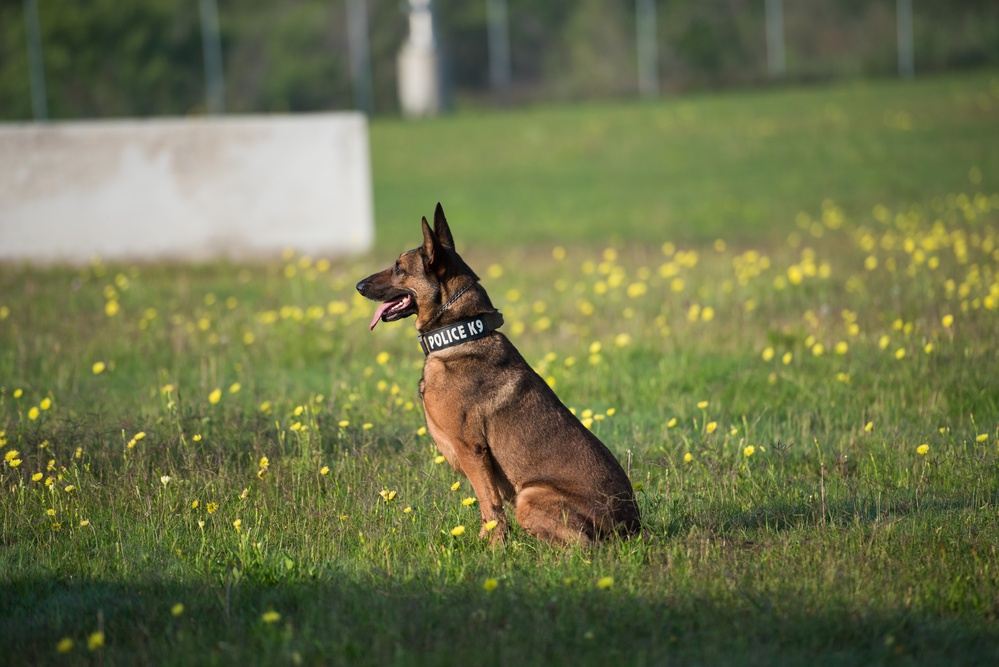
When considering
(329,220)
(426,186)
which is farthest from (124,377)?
(426,186)

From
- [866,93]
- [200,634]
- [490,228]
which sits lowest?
[200,634]

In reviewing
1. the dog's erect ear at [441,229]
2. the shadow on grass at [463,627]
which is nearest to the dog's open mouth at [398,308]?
the dog's erect ear at [441,229]

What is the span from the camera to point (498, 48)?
105 ft

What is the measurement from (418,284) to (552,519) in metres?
1.23

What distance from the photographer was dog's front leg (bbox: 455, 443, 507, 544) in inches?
176

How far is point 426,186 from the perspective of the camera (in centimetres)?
2089

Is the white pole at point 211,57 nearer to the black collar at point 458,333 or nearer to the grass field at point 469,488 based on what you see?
the grass field at point 469,488

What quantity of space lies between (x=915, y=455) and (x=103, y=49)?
27190mm

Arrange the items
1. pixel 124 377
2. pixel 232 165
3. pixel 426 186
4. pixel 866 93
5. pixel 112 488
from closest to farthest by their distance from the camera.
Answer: pixel 112 488, pixel 124 377, pixel 232 165, pixel 426 186, pixel 866 93

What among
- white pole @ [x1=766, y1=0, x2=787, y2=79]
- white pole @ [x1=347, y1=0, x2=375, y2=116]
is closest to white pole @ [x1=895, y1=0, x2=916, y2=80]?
white pole @ [x1=766, y1=0, x2=787, y2=79]

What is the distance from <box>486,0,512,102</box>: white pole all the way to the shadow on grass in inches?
1148

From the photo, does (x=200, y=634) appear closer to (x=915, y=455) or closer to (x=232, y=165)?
(x=915, y=455)

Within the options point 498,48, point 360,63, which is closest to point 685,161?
point 498,48

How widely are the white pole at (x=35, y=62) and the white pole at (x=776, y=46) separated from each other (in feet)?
67.1
